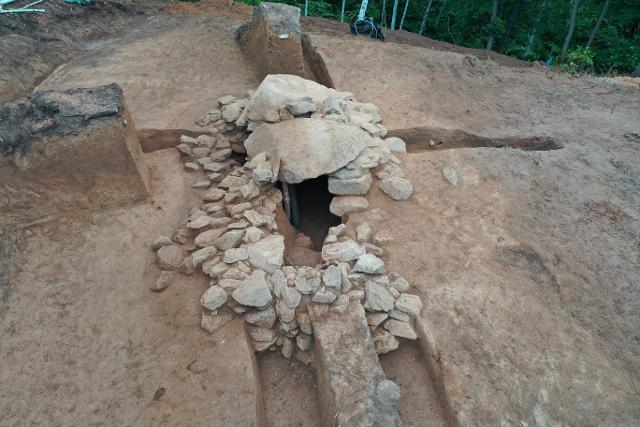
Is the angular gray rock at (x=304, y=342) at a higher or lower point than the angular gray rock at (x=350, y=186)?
lower

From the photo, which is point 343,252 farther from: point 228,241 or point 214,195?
point 214,195

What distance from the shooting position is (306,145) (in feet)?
12.9

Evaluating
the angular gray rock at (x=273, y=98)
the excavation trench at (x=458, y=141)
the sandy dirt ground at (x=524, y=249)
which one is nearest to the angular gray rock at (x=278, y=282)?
the sandy dirt ground at (x=524, y=249)

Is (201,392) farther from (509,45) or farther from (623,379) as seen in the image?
(509,45)

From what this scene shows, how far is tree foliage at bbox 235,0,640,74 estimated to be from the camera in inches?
459

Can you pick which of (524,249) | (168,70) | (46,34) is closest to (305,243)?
(524,249)

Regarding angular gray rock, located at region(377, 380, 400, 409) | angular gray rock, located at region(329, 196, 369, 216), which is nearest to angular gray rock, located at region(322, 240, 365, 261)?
angular gray rock, located at region(329, 196, 369, 216)

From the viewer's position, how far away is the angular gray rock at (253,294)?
2863 mm

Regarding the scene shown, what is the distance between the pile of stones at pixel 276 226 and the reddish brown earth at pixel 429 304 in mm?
164

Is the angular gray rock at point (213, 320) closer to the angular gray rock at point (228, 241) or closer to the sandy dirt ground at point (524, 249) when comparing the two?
the angular gray rock at point (228, 241)

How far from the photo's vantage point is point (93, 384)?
262 cm

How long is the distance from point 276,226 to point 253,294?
871 mm

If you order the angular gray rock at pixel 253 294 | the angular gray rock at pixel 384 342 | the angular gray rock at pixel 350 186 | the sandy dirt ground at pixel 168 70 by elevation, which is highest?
the sandy dirt ground at pixel 168 70

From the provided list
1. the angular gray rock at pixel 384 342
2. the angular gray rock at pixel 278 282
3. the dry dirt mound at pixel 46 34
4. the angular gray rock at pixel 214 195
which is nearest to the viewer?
the angular gray rock at pixel 384 342
